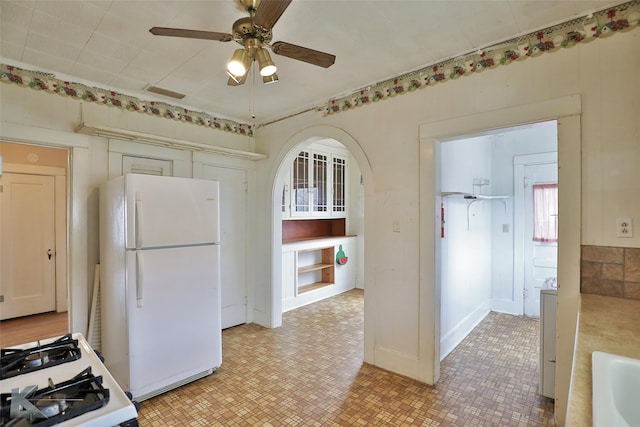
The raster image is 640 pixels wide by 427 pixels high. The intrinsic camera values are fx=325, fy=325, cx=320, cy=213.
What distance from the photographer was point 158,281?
2369mm

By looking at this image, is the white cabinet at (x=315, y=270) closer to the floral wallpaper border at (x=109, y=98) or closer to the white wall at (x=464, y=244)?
the floral wallpaper border at (x=109, y=98)

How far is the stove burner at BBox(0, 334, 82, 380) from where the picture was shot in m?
1.17

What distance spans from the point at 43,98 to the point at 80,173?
0.61m

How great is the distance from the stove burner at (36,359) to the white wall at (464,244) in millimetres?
2565

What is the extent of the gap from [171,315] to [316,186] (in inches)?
124

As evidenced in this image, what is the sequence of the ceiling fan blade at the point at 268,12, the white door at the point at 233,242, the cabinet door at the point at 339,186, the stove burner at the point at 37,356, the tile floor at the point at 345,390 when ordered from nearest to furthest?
→ the stove burner at the point at 37,356 → the ceiling fan blade at the point at 268,12 → the tile floor at the point at 345,390 → the white door at the point at 233,242 → the cabinet door at the point at 339,186

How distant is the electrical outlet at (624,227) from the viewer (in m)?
1.76

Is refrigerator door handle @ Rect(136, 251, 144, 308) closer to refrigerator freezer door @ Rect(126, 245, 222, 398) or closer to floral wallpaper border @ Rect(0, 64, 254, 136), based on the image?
refrigerator freezer door @ Rect(126, 245, 222, 398)

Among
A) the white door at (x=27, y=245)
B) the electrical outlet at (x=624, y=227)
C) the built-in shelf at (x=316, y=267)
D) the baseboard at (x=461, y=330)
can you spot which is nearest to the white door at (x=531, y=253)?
the baseboard at (x=461, y=330)

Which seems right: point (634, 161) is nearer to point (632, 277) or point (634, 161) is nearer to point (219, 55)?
point (632, 277)

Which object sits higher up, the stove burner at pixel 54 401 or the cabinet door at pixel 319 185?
the cabinet door at pixel 319 185

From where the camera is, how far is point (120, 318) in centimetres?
234

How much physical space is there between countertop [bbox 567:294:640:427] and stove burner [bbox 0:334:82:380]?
65.3 inches

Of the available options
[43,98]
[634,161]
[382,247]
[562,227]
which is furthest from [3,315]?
[634,161]
